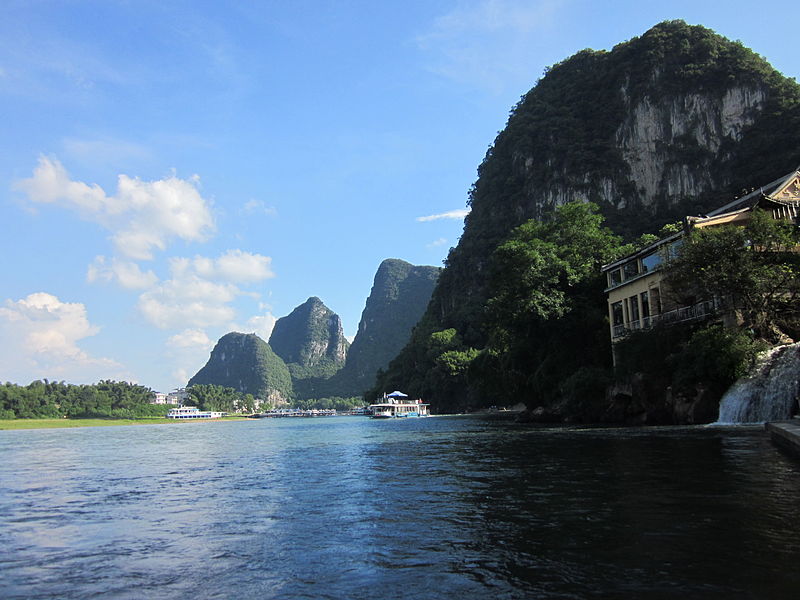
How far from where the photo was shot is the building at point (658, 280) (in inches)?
1543

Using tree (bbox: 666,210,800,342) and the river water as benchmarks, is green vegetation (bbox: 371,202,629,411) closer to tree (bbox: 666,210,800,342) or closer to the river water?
tree (bbox: 666,210,800,342)

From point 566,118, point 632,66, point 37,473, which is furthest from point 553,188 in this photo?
point 37,473

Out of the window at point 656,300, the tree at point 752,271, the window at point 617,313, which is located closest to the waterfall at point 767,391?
the tree at point 752,271

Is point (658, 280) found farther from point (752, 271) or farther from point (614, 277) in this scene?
point (752, 271)

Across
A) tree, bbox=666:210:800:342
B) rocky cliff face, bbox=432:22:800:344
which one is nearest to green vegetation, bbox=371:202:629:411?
tree, bbox=666:210:800:342

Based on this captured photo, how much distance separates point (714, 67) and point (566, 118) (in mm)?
34333

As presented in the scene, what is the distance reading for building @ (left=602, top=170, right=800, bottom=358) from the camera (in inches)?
1543

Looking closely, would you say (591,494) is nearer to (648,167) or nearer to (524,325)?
(524,325)

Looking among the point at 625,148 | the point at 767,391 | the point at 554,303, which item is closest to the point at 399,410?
the point at 554,303

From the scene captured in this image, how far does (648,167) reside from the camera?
433 feet

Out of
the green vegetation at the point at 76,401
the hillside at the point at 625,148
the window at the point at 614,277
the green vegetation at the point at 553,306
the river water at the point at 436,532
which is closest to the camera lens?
the river water at the point at 436,532

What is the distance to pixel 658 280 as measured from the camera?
1650 inches

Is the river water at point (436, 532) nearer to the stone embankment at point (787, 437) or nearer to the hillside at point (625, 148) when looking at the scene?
the stone embankment at point (787, 437)

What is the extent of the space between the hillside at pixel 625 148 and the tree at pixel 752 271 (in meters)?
61.3
